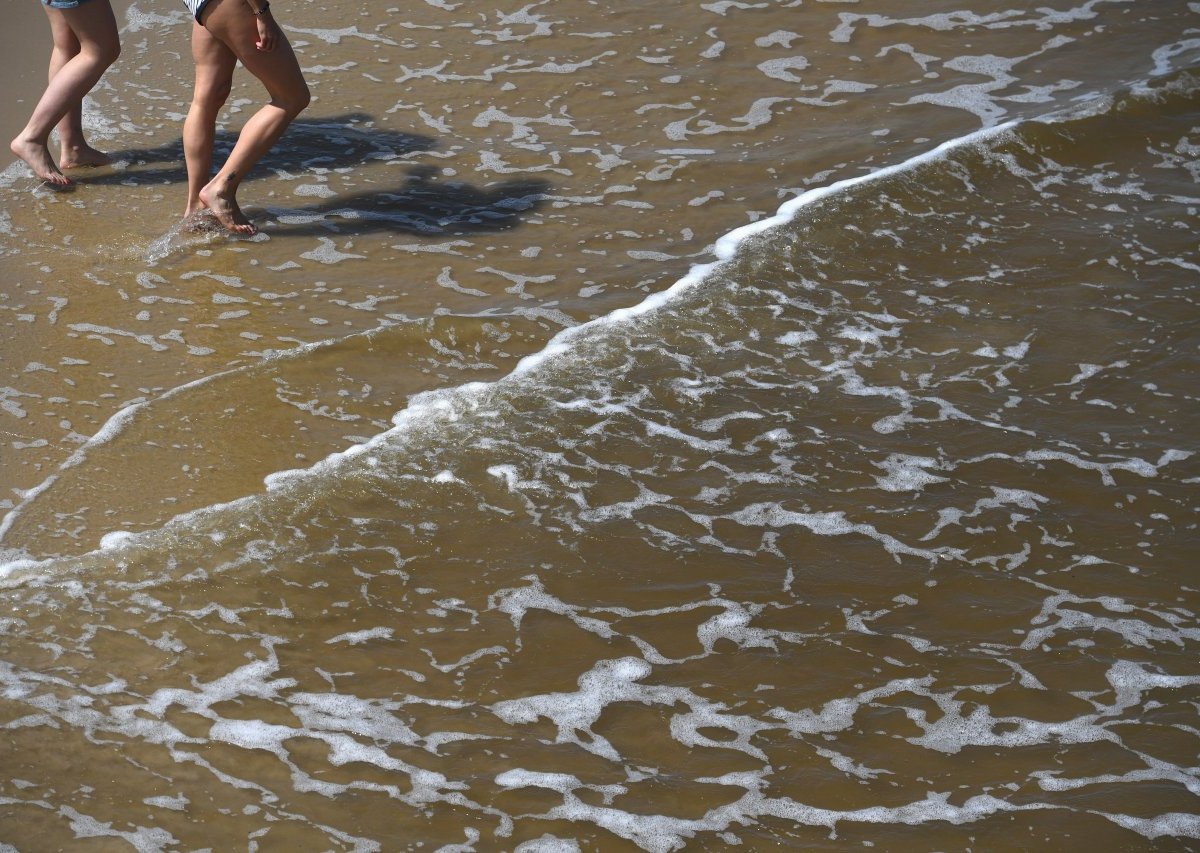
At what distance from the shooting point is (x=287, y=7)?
952 centimetres

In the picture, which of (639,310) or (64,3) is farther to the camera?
(64,3)

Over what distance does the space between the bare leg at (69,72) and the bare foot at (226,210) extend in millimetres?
982

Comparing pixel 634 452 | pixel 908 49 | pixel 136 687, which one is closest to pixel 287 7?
pixel 908 49

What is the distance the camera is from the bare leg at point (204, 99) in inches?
231

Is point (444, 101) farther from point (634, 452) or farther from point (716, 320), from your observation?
point (634, 452)

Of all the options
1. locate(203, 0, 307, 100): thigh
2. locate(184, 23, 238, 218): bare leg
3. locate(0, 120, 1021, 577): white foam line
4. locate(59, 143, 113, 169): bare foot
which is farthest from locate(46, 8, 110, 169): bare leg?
locate(0, 120, 1021, 577): white foam line

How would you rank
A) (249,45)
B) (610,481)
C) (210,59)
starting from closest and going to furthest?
(610,481) → (249,45) → (210,59)

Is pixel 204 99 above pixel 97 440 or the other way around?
above

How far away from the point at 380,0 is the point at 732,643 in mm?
7492

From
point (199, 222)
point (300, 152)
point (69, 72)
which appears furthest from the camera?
point (300, 152)

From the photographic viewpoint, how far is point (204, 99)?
235 inches

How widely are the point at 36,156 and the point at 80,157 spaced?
0.38 meters

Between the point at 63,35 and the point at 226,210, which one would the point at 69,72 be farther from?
the point at 226,210

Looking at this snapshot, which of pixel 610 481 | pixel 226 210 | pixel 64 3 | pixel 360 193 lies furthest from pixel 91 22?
pixel 610 481
